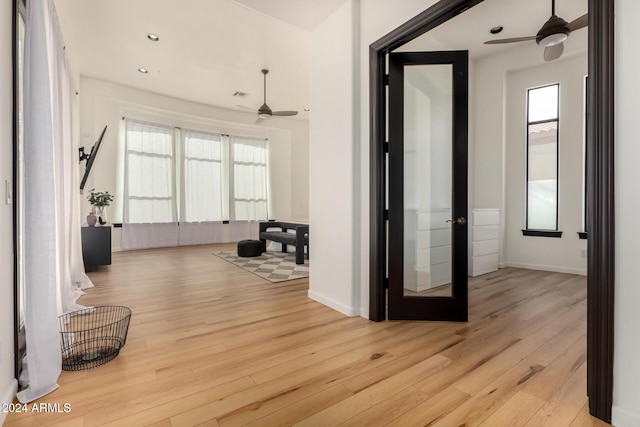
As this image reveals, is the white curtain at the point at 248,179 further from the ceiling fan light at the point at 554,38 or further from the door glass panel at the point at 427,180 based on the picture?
the ceiling fan light at the point at 554,38

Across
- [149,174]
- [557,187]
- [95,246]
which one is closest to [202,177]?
[149,174]

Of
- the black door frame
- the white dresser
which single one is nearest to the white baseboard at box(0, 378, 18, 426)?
the black door frame

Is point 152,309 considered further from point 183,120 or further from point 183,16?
point 183,120

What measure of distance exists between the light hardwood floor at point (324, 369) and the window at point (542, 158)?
2.04 m

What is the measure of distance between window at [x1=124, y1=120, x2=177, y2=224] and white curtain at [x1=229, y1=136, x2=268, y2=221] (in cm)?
147

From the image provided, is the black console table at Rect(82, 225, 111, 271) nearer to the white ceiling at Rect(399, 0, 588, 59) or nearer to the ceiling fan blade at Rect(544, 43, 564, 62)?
the white ceiling at Rect(399, 0, 588, 59)

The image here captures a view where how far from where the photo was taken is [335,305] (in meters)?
2.93

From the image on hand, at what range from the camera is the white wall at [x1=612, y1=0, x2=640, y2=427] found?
1.30 meters

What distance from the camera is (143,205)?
6625 millimetres

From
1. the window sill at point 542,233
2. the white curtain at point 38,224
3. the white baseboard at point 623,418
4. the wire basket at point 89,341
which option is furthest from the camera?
the window sill at point 542,233

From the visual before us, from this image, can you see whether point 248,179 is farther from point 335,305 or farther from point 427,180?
point 427,180

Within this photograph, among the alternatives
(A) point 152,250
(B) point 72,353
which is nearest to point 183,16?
(B) point 72,353

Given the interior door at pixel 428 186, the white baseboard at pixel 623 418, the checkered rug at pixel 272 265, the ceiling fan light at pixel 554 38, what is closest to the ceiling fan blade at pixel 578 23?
the ceiling fan light at pixel 554 38

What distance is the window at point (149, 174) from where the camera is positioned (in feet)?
21.2
